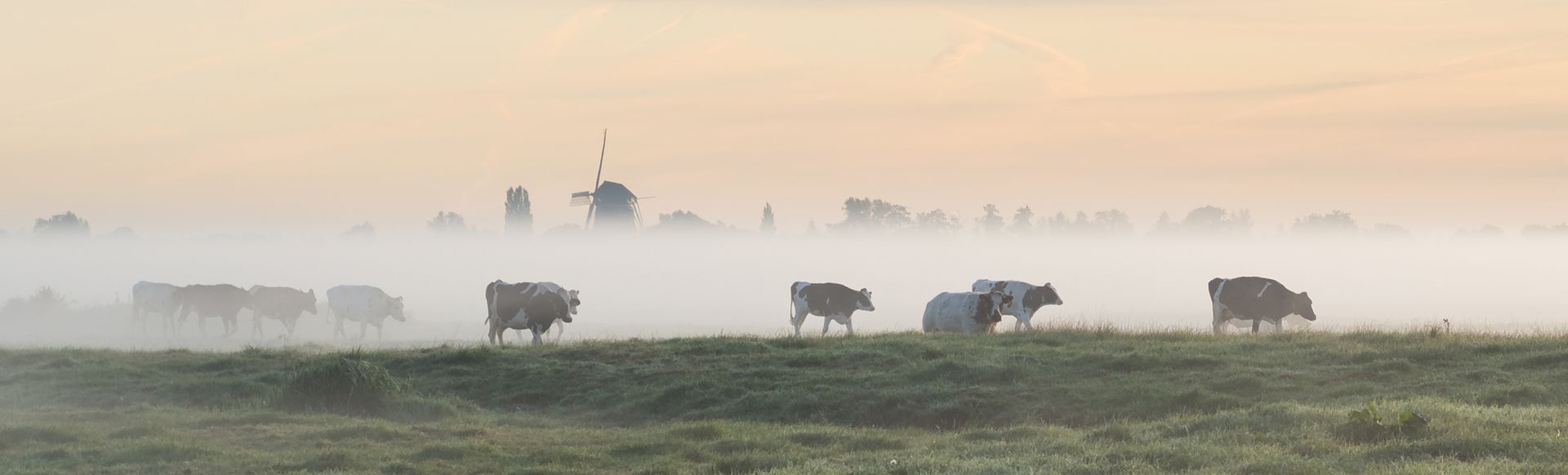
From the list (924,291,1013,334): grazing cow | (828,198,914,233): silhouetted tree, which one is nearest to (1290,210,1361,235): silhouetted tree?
(828,198,914,233): silhouetted tree

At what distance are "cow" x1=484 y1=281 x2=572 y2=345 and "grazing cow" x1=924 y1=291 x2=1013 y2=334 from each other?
11.2 metres

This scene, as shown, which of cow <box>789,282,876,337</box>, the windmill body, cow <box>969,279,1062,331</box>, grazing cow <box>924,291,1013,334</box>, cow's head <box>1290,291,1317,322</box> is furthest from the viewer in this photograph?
the windmill body

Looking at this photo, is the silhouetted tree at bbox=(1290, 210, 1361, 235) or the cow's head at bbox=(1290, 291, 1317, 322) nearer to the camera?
the cow's head at bbox=(1290, 291, 1317, 322)

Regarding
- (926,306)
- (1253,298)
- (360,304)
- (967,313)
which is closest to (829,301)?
(926,306)

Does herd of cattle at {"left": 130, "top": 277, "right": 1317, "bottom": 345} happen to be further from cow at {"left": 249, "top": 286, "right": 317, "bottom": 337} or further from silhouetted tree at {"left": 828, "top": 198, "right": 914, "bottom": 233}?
silhouetted tree at {"left": 828, "top": 198, "right": 914, "bottom": 233}

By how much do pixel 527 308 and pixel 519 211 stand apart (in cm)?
12734

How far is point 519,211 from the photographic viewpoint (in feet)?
544

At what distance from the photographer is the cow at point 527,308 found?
4072 cm

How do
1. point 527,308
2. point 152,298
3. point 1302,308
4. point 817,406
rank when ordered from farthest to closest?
1. point 152,298
2. point 527,308
3. point 1302,308
4. point 817,406

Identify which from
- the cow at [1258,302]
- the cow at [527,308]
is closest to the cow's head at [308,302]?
the cow at [527,308]

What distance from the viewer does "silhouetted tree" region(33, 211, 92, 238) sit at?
509 ft

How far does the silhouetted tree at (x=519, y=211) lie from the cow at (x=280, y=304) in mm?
105256

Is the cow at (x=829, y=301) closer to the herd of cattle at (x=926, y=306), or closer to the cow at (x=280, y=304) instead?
the herd of cattle at (x=926, y=306)

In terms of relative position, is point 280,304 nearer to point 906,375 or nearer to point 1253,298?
point 1253,298
